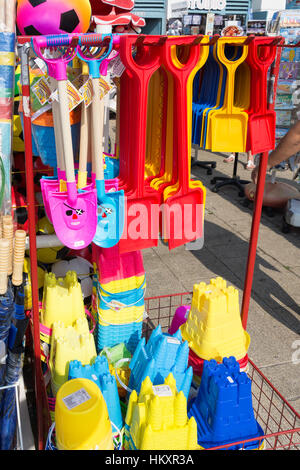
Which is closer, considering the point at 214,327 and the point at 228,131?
the point at 228,131

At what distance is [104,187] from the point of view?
1.88 meters

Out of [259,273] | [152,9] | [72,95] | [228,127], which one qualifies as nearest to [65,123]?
[72,95]

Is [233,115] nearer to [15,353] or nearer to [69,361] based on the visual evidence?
[69,361]

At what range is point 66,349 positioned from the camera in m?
2.08

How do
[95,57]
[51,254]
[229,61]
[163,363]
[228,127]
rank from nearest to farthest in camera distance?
[95,57] < [229,61] < [228,127] < [163,363] < [51,254]

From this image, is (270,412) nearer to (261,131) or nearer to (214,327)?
(214,327)

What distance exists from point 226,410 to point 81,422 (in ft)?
2.30

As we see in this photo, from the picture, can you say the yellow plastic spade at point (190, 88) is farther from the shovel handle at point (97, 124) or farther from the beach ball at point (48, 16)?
the beach ball at point (48, 16)

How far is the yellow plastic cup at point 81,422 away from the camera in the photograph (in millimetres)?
1577

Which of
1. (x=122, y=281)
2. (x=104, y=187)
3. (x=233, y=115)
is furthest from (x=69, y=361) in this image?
(x=233, y=115)

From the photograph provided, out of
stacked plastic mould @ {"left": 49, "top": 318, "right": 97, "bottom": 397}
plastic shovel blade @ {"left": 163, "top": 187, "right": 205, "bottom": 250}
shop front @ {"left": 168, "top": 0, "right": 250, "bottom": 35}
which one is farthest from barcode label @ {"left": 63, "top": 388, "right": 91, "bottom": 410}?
shop front @ {"left": 168, "top": 0, "right": 250, "bottom": 35}

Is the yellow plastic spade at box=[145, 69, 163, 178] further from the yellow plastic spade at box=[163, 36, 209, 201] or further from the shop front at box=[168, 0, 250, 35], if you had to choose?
the shop front at box=[168, 0, 250, 35]

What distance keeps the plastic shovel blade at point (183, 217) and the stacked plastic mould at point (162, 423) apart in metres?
0.64

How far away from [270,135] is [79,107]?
0.94 metres
